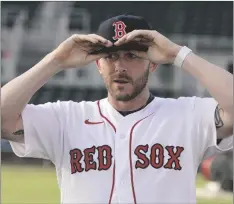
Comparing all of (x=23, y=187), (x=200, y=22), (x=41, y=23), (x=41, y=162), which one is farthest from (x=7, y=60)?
(x=23, y=187)

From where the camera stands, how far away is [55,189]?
1244 cm

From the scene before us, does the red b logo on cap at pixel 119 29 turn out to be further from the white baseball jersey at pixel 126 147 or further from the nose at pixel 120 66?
the white baseball jersey at pixel 126 147

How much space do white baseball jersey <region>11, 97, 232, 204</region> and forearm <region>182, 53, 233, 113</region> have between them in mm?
122

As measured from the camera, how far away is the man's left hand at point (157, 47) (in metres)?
3.20

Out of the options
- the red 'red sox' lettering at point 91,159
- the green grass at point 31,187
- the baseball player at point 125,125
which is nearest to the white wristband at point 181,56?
the baseball player at point 125,125

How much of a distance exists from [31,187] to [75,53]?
977 cm

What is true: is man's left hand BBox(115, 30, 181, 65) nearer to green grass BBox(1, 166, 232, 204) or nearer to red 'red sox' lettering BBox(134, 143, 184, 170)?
red 'red sox' lettering BBox(134, 143, 184, 170)

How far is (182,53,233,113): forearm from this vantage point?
3.12 m

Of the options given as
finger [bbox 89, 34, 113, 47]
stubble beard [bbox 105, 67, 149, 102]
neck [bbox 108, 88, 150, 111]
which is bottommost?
neck [bbox 108, 88, 150, 111]

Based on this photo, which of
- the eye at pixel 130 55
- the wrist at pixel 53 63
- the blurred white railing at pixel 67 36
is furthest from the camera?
the blurred white railing at pixel 67 36

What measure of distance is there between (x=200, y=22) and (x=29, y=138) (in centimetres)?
2201

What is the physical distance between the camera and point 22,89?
10.7 feet

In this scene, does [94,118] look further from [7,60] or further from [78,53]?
[7,60]

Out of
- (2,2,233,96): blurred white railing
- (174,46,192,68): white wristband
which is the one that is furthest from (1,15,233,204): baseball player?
(2,2,233,96): blurred white railing
